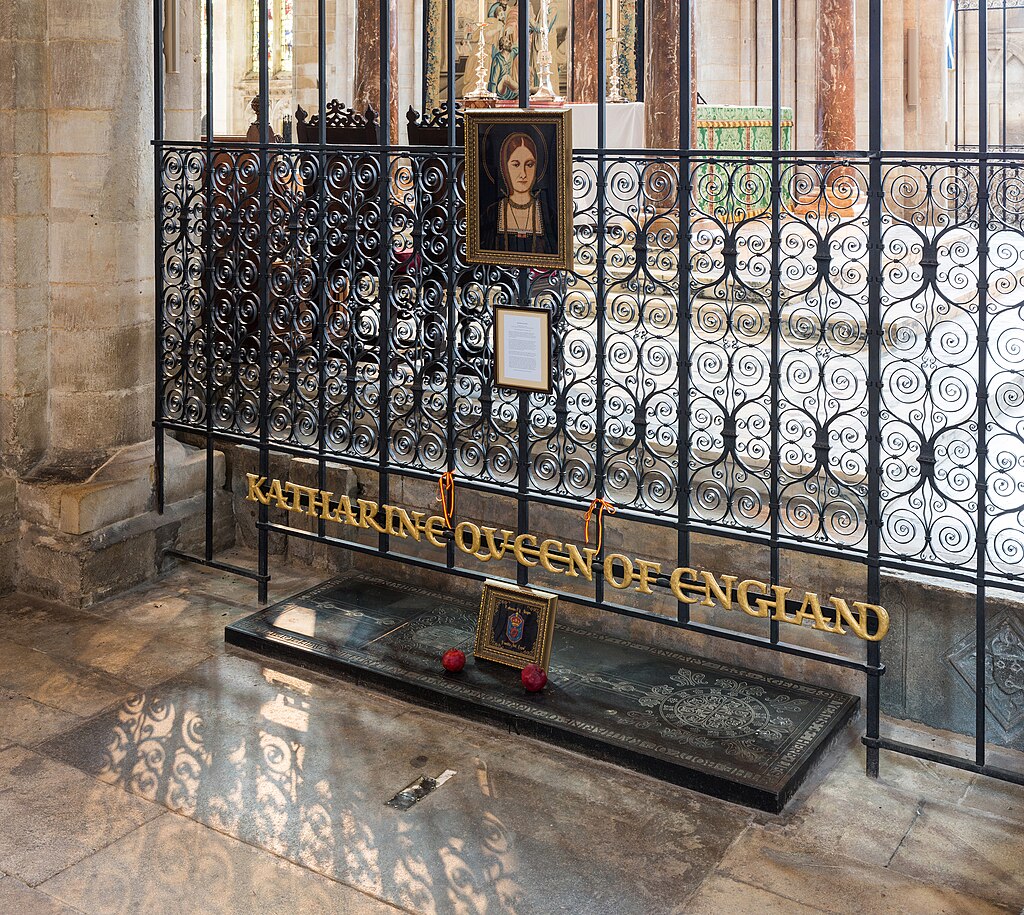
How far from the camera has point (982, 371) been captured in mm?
3941

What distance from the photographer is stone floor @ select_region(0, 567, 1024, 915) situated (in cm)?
365

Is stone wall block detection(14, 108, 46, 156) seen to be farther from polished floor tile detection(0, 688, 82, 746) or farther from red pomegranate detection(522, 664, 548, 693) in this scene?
red pomegranate detection(522, 664, 548, 693)

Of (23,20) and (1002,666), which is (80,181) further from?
(1002,666)

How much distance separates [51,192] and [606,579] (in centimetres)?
311

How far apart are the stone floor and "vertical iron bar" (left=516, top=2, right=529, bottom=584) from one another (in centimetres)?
84

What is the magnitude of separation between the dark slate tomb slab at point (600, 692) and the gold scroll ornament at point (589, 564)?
30 cm

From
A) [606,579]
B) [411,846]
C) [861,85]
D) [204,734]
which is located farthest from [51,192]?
[861,85]

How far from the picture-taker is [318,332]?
5.54m

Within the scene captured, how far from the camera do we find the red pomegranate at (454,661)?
4897mm

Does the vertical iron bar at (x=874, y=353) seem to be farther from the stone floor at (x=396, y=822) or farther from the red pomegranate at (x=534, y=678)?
the red pomegranate at (x=534, y=678)

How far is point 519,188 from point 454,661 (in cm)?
179

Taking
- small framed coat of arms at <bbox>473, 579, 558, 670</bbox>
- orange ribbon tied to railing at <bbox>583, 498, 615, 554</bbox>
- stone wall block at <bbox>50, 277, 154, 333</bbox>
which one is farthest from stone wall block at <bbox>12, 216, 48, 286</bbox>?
orange ribbon tied to railing at <bbox>583, 498, 615, 554</bbox>

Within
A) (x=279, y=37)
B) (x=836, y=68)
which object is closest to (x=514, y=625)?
(x=836, y=68)

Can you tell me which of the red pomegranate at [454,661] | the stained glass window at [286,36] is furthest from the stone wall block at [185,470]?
the stained glass window at [286,36]
